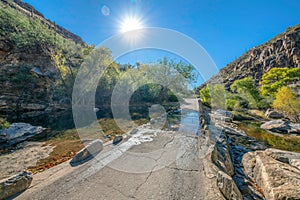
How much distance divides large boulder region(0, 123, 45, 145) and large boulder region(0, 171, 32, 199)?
4.87m

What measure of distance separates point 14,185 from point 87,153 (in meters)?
1.37

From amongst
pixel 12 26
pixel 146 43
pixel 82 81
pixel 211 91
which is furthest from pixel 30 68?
pixel 211 91

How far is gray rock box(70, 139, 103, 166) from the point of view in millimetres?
3041

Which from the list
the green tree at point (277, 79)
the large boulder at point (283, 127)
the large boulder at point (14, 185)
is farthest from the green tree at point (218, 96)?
the large boulder at point (14, 185)

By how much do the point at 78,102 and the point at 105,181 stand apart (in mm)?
15684

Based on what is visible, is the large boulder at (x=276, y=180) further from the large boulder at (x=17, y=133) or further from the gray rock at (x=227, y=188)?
the large boulder at (x=17, y=133)

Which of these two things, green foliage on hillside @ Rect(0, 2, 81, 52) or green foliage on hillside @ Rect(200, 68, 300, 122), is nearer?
green foliage on hillside @ Rect(0, 2, 81, 52)

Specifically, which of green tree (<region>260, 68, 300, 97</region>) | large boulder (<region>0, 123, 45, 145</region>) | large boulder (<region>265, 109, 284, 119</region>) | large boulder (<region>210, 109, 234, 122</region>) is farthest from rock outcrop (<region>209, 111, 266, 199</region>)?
green tree (<region>260, 68, 300, 97</region>)

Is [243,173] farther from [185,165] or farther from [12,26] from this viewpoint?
[12,26]

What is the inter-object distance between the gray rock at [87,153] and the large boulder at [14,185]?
2.81 feet

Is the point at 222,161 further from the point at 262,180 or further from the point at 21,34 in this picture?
the point at 21,34

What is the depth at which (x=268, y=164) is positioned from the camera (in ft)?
9.86

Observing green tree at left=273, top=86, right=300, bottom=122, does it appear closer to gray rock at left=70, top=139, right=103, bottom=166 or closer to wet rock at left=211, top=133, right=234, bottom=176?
wet rock at left=211, top=133, right=234, bottom=176

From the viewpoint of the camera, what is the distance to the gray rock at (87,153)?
9.98 feet
